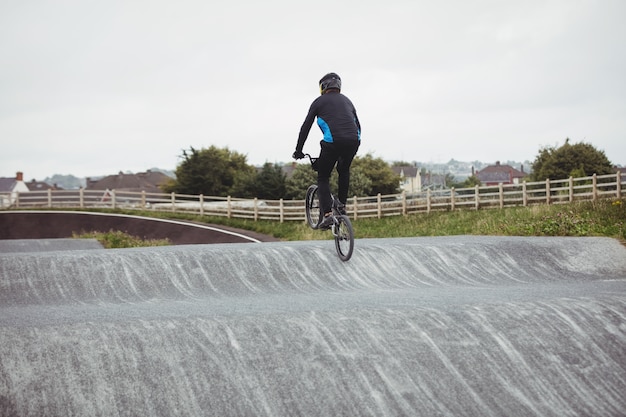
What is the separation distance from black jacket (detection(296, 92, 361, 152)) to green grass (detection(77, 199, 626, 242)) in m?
6.81

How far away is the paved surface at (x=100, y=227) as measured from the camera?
3397 centimetres

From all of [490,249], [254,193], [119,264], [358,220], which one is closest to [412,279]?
[490,249]

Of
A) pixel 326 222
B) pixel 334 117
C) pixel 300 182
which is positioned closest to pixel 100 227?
pixel 300 182

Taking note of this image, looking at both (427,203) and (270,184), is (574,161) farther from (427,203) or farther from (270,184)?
(270,184)

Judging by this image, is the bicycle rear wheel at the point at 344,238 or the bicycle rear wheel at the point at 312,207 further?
the bicycle rear wheel at the point at 312,207

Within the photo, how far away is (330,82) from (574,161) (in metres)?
42.1

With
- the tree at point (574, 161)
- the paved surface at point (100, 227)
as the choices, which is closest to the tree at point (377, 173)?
the tree at point (574, 161)

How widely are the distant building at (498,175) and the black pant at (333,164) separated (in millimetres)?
144352

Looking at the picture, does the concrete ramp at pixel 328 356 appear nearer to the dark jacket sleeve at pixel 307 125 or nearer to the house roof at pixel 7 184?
the dark jacket sleeve at pixel 307 125

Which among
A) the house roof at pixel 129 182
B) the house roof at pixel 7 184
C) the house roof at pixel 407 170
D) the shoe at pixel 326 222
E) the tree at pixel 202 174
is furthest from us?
the house roof at pixel 407 170

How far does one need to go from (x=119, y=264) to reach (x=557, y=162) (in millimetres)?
43065

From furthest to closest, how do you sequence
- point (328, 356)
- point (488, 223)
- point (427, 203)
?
point (427, 203), point (488, 223), point (328, 356)

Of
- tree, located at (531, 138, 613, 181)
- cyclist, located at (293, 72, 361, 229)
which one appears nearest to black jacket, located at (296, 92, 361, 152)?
cyclist, located at (293, 72, 361, 229)

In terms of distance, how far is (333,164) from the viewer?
30.9 ft
